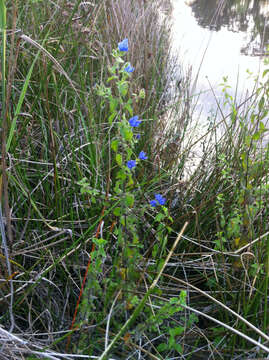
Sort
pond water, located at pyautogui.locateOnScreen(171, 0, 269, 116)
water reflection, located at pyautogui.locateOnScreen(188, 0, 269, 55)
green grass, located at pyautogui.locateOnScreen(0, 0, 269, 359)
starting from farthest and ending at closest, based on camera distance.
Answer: water reflection, located at pyautogui.locateOnScreen(188, 0, 269, 55), pond water, located at pyautogui.locateOnScreen(171, 0, 269, 116), green grass, located at pyautogui.locateOnScreen(0, 0, 269, 359)

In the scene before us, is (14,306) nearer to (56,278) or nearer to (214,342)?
(56,278)

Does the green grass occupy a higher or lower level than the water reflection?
lower

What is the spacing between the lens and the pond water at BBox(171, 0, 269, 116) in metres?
2.50

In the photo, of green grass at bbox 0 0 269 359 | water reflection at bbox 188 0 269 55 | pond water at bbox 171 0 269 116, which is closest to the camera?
green grass at bbox 0 0 269 359

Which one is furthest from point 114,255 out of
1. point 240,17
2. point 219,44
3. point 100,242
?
point 240,17

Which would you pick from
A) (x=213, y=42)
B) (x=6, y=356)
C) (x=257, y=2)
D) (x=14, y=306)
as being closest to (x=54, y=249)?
(x=14, y=306)

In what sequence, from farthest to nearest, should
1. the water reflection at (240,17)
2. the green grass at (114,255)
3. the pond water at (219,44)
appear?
the water reflection at (240,17)
the pond water at (219,44)
the green grass at (114,255)

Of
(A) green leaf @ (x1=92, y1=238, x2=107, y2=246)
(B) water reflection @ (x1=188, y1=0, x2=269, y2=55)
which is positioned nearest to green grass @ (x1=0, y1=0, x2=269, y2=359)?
(A) green leaf @ (x1=92, y1=238, x2=107, y2=246)

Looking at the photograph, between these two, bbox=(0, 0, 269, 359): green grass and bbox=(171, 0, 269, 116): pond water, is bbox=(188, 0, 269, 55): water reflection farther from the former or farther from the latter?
bbox=(0, 0, 269, 359): green grass

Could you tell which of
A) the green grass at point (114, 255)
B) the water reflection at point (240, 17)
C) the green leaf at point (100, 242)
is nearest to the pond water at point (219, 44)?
the water reflection at point (240, 17)

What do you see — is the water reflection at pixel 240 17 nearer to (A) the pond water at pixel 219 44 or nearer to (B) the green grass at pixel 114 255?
(A) the pond water at pixel 219 44

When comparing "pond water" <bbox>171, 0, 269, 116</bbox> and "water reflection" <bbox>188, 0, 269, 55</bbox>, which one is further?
"water reflection" <bbox>188, 0, 269, 55</bbox>

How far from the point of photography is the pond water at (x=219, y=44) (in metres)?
2.50

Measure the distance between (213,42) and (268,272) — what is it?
3305 millimetres
